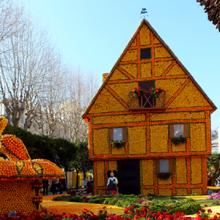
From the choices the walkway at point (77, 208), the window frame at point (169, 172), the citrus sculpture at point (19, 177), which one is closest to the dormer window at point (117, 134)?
the window frame at point (169, 172)

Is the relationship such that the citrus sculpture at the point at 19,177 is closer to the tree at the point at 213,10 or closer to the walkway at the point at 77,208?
the walkway at the point at 77,208

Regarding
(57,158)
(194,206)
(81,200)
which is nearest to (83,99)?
(57,158)

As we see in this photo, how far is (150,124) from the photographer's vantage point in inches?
1095

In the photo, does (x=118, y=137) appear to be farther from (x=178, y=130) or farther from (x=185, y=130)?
(x=185, y=130)

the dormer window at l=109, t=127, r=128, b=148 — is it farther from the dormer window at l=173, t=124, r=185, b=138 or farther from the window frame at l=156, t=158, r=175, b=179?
the dormer window at l=173, t=124, r=185, b=138

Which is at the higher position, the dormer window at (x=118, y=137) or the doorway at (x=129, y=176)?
the dormer window at (x=118, y=137)

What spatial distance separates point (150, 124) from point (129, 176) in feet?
11.0

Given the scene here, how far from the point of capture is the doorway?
2769cm

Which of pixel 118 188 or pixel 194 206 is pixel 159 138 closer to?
pixel 118 188

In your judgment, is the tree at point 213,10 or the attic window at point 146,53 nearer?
the tree at point 213,10

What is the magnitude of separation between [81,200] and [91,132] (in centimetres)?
808

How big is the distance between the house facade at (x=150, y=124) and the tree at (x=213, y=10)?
21.4 meters

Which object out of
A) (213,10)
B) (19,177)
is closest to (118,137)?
(19,177)

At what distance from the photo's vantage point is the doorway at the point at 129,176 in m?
27.7
